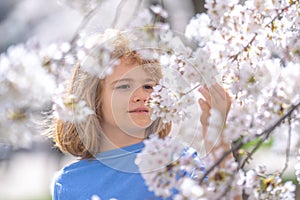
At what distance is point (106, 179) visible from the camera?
1.83 meters

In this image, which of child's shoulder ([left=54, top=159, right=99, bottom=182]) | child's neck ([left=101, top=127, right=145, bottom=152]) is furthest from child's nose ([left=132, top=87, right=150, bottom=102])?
child's shoulder ([left=54, top=159, right=99, bottom=182])

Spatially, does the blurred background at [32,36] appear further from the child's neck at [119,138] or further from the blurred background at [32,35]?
the child's neck at [119,138]

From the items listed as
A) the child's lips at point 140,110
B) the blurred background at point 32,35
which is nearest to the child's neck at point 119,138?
the child's lips at point 140,110

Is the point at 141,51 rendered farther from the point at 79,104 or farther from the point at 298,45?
the point at 298,45

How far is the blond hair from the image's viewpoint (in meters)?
1.77

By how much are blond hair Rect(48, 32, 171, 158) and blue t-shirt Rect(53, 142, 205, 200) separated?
1.8 inches

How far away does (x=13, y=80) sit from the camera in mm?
1390

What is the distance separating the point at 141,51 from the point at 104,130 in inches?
10.6

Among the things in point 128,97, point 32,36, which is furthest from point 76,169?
point 32,36

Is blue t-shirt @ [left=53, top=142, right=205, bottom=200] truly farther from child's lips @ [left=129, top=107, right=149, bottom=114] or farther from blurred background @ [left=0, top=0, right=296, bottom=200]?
blurred background @ [left=0, top=0, right=296, bottom=200]

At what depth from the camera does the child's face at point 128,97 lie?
5.62 ft

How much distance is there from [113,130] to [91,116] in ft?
0.22

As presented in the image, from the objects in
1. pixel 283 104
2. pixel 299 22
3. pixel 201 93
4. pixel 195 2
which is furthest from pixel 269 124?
pixel 195 2

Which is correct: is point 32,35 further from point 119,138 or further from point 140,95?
point 140,95
